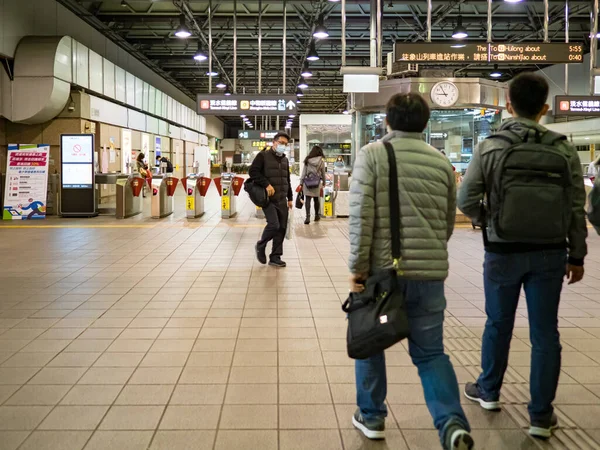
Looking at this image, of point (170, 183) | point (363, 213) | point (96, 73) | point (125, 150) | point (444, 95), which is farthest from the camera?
point (125, 150)

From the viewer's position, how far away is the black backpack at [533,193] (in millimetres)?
2615

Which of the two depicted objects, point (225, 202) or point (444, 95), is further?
point (444, 95)

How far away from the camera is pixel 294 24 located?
18828mm

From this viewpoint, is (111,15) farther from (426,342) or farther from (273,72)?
(426,342)

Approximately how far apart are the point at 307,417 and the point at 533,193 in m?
1.54

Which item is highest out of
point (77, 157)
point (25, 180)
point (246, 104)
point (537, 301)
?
point (246, 104)

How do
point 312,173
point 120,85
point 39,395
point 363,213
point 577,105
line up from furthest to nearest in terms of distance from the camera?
point 120,85, point 577,105, point 312,173, point 39,395, point 363,213

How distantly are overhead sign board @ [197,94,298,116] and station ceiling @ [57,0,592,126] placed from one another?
2.10m

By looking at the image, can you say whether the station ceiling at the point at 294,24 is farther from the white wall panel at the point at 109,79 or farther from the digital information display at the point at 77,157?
the digital information display at the point at 77,157

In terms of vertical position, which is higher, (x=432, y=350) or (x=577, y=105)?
(x=577, y=105)

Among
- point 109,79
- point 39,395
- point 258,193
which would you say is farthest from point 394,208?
point 109,79

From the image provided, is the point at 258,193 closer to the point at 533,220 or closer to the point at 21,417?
the point at 21,417

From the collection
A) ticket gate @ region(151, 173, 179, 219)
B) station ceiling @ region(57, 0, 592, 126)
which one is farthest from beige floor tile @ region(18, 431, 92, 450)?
station ceiling @ region(57, 0, 592, 126)

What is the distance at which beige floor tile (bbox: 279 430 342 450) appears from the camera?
106 inches
